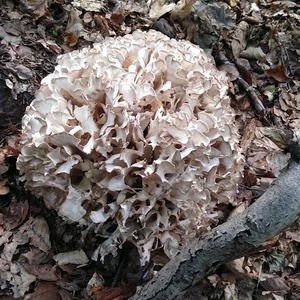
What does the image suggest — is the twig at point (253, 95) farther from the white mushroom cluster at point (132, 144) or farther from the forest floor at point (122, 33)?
the white mushroom cluster at point (132, 144)

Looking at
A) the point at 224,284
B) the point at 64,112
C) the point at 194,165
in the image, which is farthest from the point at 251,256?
the point at 64,112

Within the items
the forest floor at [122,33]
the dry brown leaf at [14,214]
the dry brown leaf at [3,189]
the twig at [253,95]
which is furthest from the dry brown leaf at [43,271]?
the twig at [253,95]

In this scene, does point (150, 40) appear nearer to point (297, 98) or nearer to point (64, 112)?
point (64, 112)

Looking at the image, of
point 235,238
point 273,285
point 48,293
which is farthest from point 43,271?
point 273,285

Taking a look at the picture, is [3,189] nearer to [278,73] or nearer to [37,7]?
[37,7]

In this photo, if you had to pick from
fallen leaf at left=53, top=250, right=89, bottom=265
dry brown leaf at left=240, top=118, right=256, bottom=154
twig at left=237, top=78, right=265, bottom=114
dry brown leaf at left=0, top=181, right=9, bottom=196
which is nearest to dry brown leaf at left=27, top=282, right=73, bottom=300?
fallen leaf at left=53, top=250, right=89, bottom=265

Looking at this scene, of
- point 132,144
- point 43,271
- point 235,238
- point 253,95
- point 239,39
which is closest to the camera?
point 235,238
